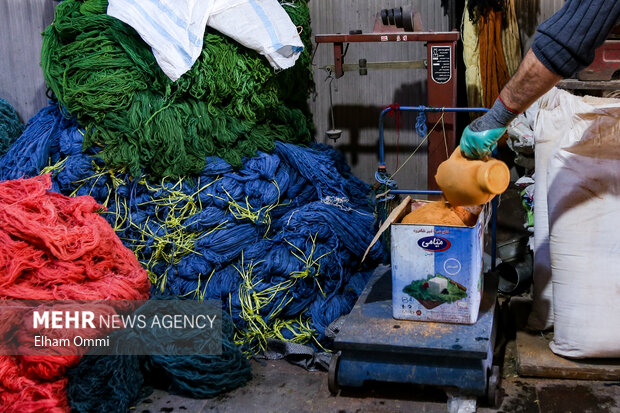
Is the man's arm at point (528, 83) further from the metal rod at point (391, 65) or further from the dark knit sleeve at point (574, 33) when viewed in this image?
the metal rod at point (391, 65)

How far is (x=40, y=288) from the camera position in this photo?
3449 millimetres

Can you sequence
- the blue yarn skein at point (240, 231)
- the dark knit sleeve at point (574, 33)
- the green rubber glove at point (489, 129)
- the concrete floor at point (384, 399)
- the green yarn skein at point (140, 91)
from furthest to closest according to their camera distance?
the green yarn skein at point (140, 91), the blue yarn skein at point (240, 231), the concrete floor at point (384, 399), the green rubber glove at point (489, 129), the dark knit sleeve at point (574, 33)

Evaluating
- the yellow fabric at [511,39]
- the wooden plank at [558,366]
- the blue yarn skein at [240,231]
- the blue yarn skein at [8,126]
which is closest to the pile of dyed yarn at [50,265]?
the blue yarn skein at [240,231]

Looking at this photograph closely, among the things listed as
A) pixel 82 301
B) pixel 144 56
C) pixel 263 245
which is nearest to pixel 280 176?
pixel 263 245

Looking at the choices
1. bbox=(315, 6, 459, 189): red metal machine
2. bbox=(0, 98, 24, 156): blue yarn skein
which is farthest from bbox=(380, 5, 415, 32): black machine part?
bbox=(0, 98, 24, 156): blue yarn skein

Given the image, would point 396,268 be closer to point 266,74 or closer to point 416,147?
point 266,74

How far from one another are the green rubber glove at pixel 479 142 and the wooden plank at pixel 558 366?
46.9 inches

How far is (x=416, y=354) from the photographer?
3.34 metres

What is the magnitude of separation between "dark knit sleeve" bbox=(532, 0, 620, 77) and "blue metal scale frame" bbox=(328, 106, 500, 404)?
4.38 feet

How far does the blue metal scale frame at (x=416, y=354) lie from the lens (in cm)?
325

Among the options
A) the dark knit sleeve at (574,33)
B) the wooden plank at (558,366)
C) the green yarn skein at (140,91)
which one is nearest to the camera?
the dark knit sleeve at (574,33)

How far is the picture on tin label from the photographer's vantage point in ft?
11.1

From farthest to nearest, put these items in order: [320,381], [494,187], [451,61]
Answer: [451,61] < [320,381] < [494,187]

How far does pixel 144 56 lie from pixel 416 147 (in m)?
2.28
